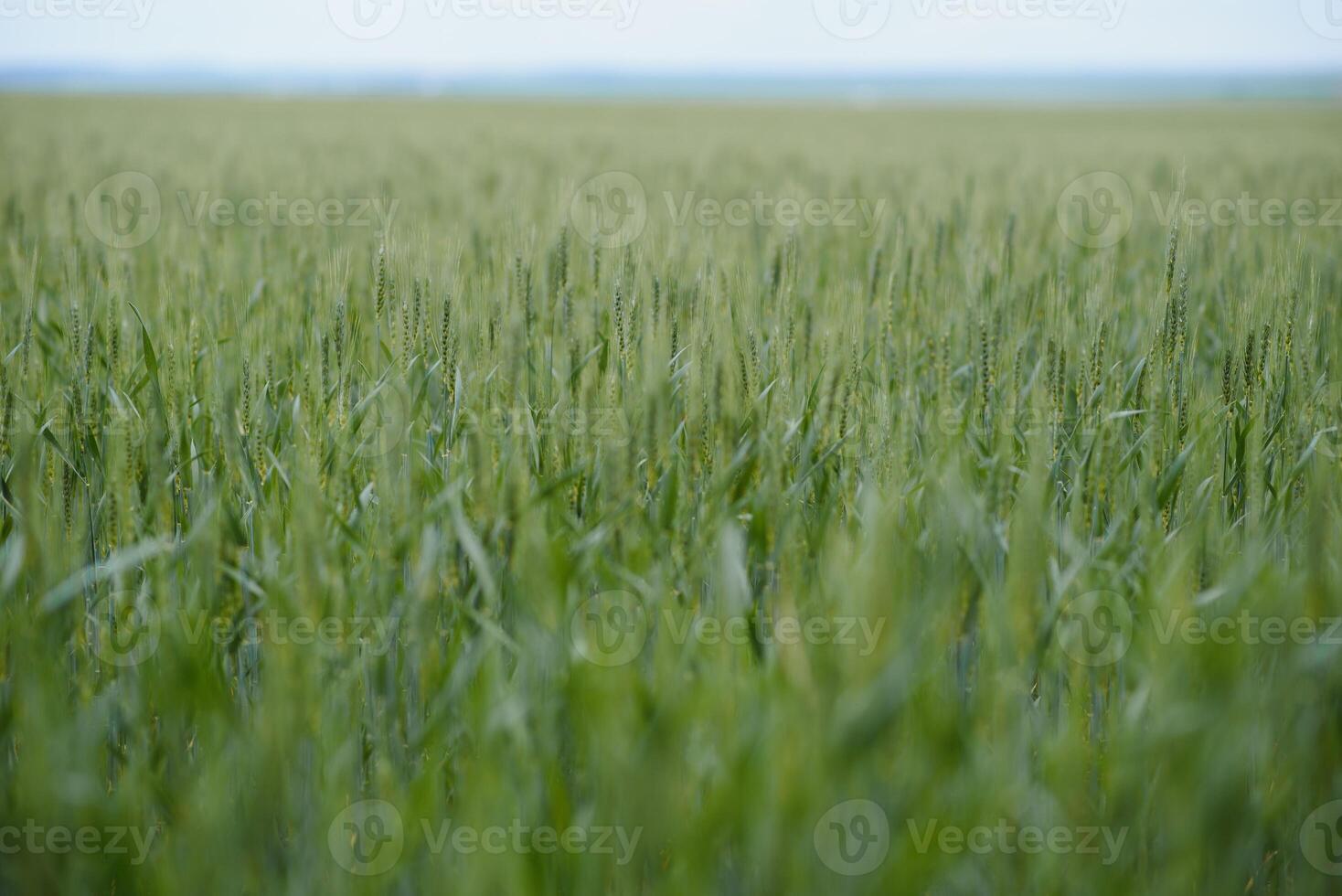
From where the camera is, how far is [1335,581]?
1136mm

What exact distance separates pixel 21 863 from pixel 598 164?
6.21 meters

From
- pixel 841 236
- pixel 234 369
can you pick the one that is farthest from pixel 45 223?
pixel 841 236

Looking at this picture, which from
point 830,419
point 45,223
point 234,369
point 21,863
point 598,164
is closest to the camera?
→ point 21,863

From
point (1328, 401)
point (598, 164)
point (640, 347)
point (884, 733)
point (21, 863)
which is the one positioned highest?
point (598, 164)

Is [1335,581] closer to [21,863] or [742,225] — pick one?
[21,863]

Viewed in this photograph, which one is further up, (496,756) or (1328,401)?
(1328,401)

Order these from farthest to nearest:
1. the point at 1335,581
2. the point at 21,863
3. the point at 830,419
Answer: the point at 830,419 < the point at 1335,581 < the point at 21,863

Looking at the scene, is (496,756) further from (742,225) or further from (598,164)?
(598,164)

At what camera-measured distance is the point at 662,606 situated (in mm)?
1117

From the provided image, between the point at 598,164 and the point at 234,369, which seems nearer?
the point at 234,369

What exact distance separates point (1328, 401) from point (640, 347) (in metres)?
1.41

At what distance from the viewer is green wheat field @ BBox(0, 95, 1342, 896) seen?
3.03 feet

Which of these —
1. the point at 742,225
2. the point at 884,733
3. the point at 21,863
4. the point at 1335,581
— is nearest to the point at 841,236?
the point at 742,225

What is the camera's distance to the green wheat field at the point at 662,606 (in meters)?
0.92
